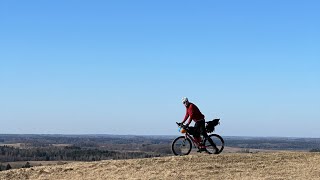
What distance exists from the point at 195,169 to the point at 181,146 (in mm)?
3447

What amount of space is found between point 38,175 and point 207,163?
23.0 feet

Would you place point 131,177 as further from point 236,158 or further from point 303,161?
point 303,161

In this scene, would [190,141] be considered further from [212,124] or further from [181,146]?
[212,124]

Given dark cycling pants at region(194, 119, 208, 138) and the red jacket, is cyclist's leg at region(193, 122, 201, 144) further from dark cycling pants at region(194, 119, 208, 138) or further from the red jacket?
the red jacket

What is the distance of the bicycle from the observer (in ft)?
68.3

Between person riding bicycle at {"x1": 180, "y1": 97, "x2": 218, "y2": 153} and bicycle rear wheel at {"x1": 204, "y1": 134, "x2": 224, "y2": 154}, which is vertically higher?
person riding bicycle at {"x1": 180, "y1": 97, "x2": 218, "y2": 153}

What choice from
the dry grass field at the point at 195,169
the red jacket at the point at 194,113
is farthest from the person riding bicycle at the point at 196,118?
the dry grass field at the point at 195,169

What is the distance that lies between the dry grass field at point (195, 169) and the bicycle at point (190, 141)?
75 cm

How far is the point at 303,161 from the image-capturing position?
66.4ft

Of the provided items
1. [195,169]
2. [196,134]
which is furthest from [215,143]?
[195,169]

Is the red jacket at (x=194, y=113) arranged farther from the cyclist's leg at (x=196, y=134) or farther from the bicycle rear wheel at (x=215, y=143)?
the bicycle rear wheel at (x=215, y=143)

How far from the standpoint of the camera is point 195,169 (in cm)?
1816

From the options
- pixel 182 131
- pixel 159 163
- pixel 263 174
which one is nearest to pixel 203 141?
pixel 182 131

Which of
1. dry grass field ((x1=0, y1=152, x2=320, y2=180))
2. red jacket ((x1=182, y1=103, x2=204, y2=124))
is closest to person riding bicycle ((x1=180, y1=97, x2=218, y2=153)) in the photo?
red jacket ((x1=182, y1=103, x2=204, y2=124))
